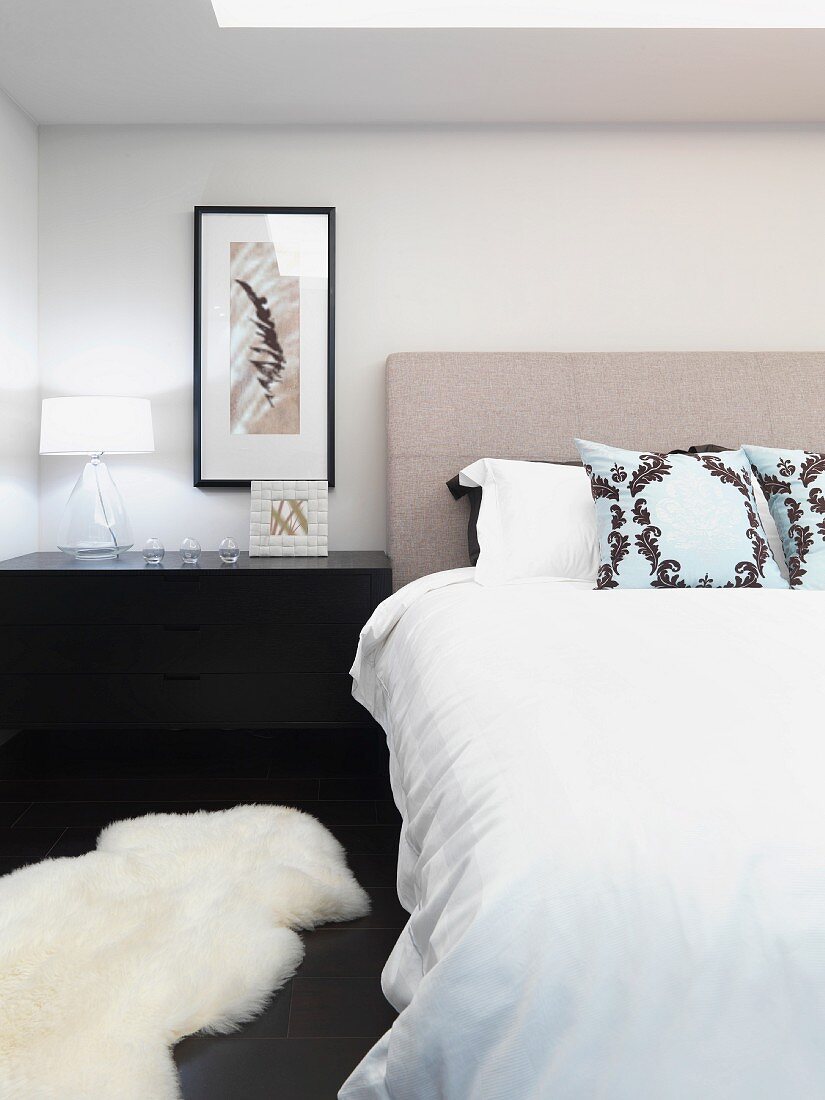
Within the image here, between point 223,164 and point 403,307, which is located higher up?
point 223,164

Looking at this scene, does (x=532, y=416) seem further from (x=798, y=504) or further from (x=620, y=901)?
(x=620, y=901)

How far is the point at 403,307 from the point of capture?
3.12 m

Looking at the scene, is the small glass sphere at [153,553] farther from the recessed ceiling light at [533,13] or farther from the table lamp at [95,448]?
the recessed ceiling light at [533,13]

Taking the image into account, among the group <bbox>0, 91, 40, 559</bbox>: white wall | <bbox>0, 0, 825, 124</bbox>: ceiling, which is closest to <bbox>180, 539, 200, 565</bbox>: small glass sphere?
<bbox>0, 91, 40, 559</bbox>: white wall

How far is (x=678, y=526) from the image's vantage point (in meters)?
2.20

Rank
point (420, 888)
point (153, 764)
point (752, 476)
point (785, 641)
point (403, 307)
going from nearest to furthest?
point (420, 888) < point (785, 641) < point (752, 476) < point (153, 764) < point (403, 307)

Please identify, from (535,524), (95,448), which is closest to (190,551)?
(95,448)

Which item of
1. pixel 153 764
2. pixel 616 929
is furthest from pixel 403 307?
pixel 616 929

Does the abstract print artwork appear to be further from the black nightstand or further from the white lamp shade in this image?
the black nightstand

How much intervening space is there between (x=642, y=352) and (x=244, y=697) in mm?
1881

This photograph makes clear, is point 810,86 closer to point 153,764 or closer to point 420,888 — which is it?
point 420,888

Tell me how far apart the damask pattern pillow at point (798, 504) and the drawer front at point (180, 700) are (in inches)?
54.7

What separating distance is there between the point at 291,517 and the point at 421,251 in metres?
1.12

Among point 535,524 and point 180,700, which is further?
point 180,700
